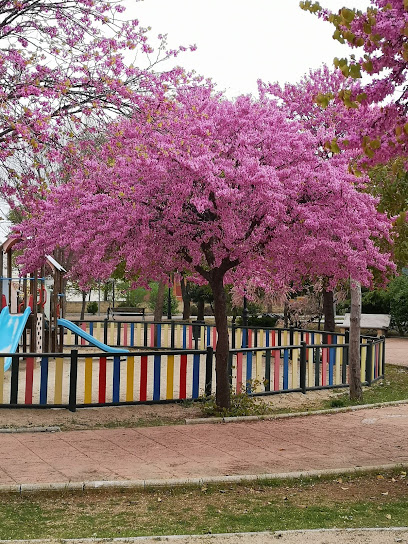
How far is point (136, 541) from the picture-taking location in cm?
595

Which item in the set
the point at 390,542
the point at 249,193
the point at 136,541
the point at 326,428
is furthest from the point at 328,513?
the point at 249,193

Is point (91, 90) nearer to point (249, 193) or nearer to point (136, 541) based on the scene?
point (249, 193)

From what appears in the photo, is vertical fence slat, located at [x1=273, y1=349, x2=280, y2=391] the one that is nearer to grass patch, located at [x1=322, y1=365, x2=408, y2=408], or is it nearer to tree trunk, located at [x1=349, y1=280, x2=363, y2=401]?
grass patch, located at [x1=322, y1=365, x2=408, y2=408]

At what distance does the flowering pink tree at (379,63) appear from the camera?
6.91 metres

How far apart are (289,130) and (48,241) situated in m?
6.06

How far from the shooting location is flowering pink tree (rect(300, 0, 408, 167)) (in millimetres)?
6906

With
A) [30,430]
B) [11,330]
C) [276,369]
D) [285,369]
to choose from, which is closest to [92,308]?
[11,330]

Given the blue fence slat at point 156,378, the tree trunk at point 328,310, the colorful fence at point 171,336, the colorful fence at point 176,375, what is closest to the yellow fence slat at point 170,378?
the colorful fence at point 176,375

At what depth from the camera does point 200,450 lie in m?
10.1

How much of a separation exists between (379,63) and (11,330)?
1320 cm

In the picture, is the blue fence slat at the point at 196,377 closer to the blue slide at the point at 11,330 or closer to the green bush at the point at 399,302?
the blue slide at the point at 11,330

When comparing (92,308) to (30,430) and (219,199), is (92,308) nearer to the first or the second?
(30,430)

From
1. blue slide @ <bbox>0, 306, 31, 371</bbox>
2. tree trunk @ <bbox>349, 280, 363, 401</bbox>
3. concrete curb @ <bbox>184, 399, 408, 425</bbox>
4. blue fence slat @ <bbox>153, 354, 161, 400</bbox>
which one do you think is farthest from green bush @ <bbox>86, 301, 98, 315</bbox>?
concrete curb @ <bbox>184, 399, 408, 425</bbox>

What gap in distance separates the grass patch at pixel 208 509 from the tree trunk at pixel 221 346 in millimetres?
4381
